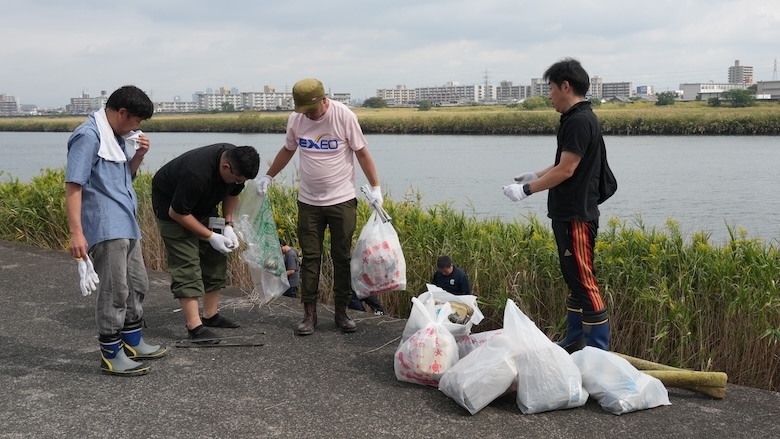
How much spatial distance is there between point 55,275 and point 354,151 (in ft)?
11.2

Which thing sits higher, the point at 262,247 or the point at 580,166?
the point at 580,166

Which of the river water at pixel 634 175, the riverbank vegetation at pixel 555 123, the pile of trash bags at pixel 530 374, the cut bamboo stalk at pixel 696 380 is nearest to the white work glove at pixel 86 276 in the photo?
the pile of trash bags at pixel 530 374

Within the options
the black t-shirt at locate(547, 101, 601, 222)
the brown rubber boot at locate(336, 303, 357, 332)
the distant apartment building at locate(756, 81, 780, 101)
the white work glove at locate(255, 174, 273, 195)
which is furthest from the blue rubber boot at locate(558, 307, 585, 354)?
the distant apartment building at locate(756, 81, 780, 101)

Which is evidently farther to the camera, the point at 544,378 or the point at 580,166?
the point at 580,166

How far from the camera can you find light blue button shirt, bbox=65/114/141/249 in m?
3.78

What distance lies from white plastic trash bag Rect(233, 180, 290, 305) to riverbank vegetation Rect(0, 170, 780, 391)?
1107mm

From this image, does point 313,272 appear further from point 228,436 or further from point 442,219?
point 442,219

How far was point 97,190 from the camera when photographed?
3906mm

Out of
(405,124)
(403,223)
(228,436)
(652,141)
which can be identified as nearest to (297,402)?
(228,436)

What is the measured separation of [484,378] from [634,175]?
17031 mm

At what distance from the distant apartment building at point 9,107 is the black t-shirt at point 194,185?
391ft

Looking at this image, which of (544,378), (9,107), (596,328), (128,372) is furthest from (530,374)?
(9,107)

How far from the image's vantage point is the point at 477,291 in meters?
5.46

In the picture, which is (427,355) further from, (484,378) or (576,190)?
(576,190)
